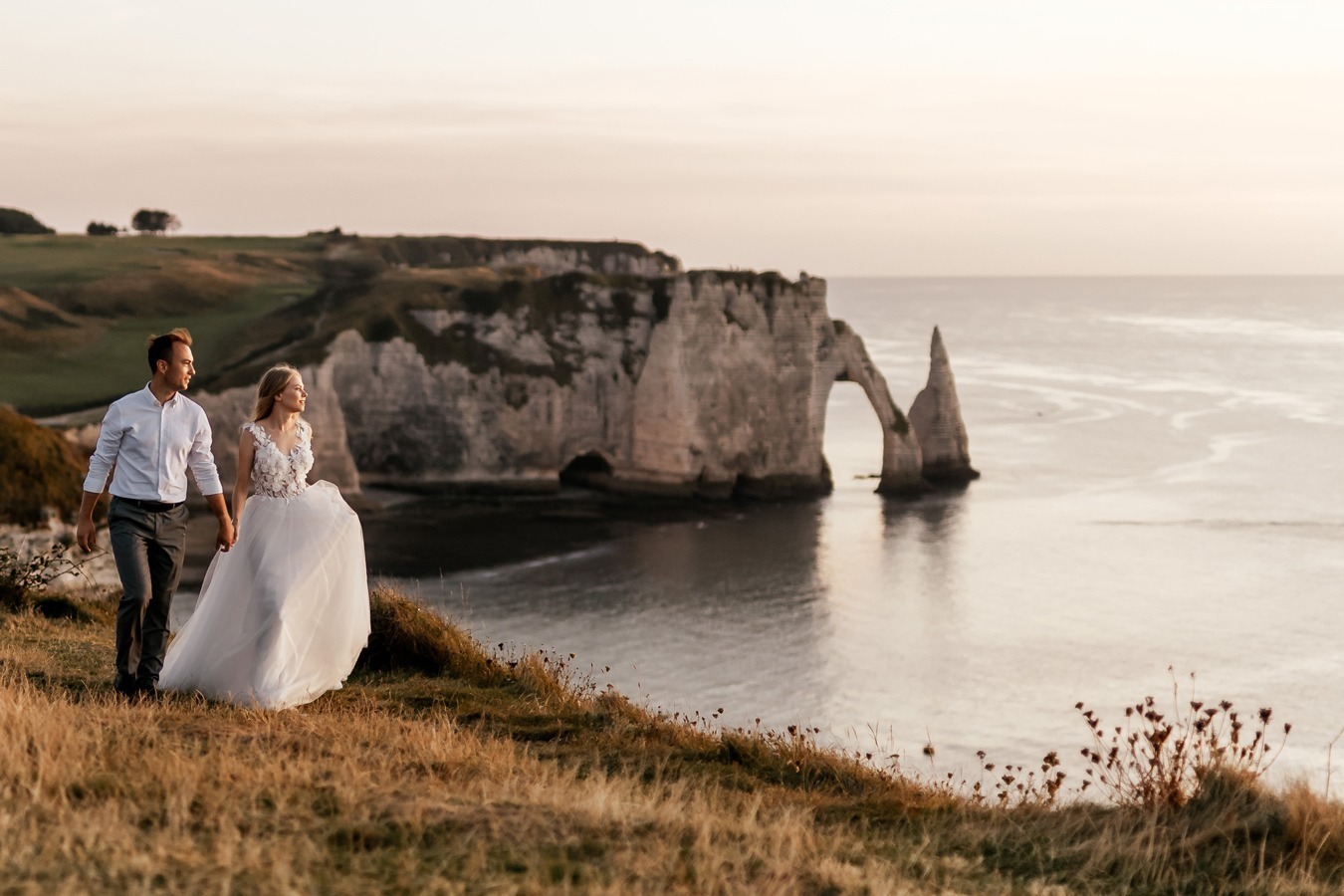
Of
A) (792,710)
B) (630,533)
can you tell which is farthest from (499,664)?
(630,533)

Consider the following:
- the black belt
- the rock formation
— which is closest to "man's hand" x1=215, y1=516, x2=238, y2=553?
the black belt

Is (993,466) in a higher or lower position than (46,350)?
lower

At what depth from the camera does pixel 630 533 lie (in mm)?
58156

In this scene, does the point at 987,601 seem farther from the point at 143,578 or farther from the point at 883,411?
the point at 143,578

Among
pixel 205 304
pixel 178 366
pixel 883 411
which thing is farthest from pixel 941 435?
pixel 178 366

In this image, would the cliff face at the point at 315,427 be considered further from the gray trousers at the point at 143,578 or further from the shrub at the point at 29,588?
the gray trousers at the point at 143,578

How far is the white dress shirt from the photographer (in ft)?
29.5

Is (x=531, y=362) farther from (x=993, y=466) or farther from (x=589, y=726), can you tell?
(x=589, y=726)

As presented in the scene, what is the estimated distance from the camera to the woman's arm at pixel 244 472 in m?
9.86

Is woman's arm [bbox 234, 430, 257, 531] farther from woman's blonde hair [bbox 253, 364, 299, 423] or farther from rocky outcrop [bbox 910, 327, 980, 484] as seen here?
rocky outcrop [bbox 910, 327, 980, 484]

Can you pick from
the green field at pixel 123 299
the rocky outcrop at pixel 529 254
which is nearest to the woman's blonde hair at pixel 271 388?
the green field at pixel 123 299

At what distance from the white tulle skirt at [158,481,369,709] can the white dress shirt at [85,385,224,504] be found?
0.97 m

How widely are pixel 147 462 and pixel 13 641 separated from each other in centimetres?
464

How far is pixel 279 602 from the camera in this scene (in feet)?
32.2
